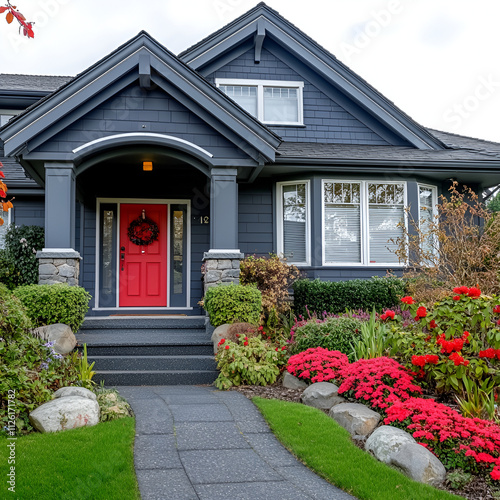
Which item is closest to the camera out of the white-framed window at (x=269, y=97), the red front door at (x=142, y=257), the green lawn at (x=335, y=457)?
the green lawn at (x=335, y=457)

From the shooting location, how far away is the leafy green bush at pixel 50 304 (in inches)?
263

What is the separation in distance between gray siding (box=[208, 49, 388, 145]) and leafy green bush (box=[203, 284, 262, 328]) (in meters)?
4.55

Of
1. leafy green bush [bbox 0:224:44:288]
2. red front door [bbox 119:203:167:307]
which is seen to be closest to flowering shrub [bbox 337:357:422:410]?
red front door [bbox 119:203:167:307]

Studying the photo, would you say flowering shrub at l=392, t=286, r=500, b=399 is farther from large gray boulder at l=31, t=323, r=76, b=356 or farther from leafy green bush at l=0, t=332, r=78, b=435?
large gray boulder at l=31, t=323, r=76, b=356

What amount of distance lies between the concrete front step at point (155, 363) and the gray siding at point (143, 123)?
3192 mm

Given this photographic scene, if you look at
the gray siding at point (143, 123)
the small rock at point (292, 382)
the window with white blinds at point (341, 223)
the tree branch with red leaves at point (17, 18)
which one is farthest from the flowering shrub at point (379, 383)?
the window with white blinds at point (341, 223)

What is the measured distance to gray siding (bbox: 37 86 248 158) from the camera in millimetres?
7645

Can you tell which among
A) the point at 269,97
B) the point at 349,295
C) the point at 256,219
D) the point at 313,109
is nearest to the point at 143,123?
the point at 256,219

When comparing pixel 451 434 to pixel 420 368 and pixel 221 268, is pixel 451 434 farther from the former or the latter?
pixel 221 268

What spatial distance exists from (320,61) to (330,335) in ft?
21.3

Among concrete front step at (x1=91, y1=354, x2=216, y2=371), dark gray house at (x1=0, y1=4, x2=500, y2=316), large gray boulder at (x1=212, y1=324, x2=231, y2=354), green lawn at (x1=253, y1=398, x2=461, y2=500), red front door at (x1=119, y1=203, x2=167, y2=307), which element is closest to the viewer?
green lawn at (x1=253, y1=398, x2=461, y2=500)

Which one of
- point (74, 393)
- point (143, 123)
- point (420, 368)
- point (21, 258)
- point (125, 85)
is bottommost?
point (74, 393)

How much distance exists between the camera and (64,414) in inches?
166

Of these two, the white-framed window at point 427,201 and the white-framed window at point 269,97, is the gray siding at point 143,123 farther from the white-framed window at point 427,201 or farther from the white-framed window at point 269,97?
the white-framed window at point 427,201
